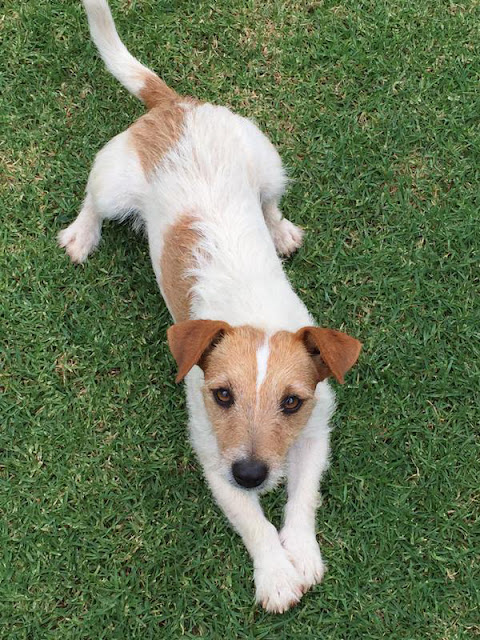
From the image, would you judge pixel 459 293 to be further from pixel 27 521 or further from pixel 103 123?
pixel 27 521

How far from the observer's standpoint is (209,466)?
4.62 m

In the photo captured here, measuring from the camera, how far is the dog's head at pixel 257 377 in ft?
12.0

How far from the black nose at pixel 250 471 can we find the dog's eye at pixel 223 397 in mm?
333

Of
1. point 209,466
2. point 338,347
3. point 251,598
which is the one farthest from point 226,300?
point 251,598

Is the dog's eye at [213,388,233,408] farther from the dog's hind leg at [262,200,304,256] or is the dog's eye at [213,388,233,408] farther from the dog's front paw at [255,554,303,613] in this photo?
the dog's hind leg at [262,200,304,256]

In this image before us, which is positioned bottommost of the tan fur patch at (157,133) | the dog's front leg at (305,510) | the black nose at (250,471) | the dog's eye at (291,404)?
the dog's front leg at (305,510)

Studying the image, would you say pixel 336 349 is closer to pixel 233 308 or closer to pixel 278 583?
pixel 233 308

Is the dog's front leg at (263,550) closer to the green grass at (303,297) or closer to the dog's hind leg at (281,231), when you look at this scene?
the green grass at (303,297)

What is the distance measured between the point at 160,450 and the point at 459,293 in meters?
2.68

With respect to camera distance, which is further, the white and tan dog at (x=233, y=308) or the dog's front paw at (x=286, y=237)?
the dog's front paw at (x=286, y=237)

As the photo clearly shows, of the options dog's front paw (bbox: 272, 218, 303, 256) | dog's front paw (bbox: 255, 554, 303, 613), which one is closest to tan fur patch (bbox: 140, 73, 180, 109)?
dog's front paw (bbox: 272, 218, 303, 256)

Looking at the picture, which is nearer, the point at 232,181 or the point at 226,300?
the point at 226,300

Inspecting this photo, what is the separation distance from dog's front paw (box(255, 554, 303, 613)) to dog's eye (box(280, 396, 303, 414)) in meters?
1.28

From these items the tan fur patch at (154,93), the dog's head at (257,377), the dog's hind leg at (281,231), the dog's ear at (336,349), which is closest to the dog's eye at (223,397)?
the dog's head at (257,377)
